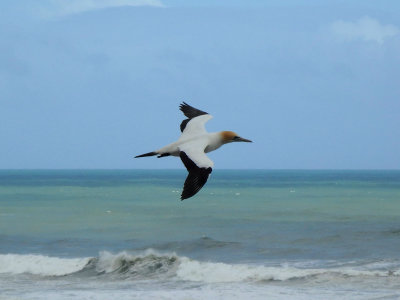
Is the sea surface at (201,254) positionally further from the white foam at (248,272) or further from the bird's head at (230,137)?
the bird's head at (230,137)

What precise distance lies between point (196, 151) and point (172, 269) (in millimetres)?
13128

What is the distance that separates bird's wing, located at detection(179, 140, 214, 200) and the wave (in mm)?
11236

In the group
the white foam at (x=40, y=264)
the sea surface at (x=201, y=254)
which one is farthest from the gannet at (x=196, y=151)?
the white foam at (x=40, y=264)

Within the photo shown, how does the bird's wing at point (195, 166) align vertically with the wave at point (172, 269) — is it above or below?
above

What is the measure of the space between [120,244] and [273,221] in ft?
34.4

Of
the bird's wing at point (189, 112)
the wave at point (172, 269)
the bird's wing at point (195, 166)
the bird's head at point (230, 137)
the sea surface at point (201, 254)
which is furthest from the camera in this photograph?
the wave at point (172, 269)

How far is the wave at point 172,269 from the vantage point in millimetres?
18766

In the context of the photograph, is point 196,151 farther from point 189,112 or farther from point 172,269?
point 172,269

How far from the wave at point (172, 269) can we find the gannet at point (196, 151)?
10.3 m

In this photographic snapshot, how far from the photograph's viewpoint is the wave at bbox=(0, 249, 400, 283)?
18.8m

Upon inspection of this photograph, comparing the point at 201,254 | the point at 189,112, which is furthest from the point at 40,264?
the point at 189,112

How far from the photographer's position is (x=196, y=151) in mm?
7508

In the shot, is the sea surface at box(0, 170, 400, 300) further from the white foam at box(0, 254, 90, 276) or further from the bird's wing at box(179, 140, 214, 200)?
the bird's wing at box(179, 140, 214, 200)

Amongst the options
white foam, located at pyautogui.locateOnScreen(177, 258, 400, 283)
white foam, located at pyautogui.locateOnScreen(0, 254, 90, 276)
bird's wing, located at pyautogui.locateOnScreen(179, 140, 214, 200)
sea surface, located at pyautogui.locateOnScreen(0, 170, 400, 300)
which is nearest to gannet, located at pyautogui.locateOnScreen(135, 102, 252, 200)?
bird's wing, located at pyautogui.locateOnScreen(179, 140, 214, 200)
